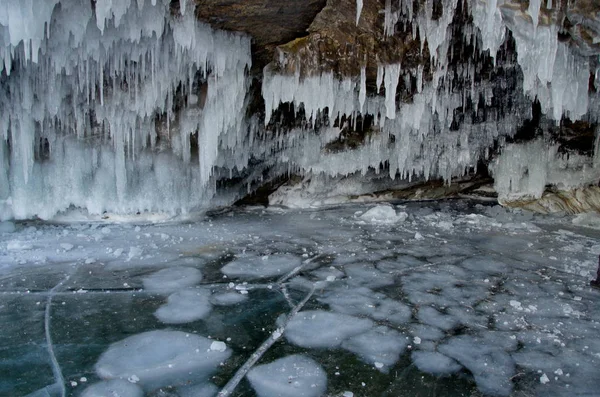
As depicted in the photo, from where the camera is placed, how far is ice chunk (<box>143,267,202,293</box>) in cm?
412

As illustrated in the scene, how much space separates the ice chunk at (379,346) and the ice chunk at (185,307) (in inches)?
46.2

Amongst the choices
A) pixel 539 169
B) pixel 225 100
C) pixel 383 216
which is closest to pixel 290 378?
pixel 225 100

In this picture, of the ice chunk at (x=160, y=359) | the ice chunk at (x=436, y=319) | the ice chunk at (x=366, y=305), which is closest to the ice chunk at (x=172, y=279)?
the ice chunk at (x=160, y=359)

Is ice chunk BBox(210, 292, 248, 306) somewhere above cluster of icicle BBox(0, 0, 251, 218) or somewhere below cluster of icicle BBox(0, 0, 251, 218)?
below

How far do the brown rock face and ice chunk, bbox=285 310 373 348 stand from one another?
2.90 metres

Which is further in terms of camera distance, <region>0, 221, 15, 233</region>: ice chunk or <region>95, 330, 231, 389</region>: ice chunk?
<region>0, 221, 15, 233</region>: ice chunk

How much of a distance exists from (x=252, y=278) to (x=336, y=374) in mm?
1858

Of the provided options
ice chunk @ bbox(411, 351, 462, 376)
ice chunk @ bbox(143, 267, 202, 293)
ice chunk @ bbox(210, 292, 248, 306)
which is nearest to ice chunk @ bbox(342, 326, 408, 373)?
ice chunk @ bbox(411, 351, 462, 376)

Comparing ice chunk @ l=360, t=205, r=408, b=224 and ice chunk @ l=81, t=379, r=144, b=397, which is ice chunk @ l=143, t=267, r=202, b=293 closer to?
ice chunk @ l=81, t=379, r=144, b=397

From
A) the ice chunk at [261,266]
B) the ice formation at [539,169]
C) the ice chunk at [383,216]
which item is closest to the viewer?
the ice chunk at [261,266]

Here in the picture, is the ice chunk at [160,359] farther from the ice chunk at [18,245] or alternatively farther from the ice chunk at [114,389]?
the ice chunk at [18,245]

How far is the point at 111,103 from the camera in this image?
19.7 feet

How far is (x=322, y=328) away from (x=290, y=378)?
69 centimetres

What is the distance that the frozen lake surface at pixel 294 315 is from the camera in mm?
2678
